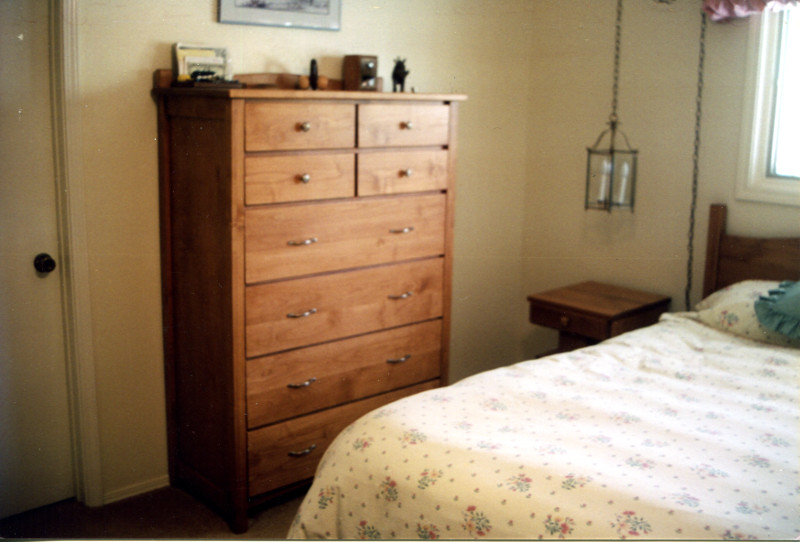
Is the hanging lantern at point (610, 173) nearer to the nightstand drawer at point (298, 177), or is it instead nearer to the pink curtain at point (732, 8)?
the pink curtain at point (732, 8)

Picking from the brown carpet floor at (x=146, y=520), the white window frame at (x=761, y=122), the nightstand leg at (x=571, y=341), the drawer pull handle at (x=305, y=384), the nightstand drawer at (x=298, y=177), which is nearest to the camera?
the brown carpet floor at (x=146, y=520)

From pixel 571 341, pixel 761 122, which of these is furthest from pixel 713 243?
pixel 571 341

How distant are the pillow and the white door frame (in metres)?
1.86

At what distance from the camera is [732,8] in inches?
78.1

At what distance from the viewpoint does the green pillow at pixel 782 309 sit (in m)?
2.17

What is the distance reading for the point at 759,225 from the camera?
2.43m

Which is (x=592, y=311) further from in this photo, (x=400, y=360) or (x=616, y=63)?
(x=616, y=63)

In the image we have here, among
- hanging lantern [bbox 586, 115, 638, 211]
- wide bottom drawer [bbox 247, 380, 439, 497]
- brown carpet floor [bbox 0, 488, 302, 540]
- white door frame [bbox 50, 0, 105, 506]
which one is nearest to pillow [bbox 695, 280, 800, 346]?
hanging lantern [bbox 586, 115, 638, 211]

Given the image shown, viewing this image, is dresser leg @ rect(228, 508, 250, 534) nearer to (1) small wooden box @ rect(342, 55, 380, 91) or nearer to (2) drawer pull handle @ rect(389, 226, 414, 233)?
(2) drawer pull handle @ rect(389, 226, 414, 233)

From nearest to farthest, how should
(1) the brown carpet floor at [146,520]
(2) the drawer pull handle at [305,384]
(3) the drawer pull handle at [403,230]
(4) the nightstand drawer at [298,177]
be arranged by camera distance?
1. (1) the brown carpet floor at [146,520]
2. (4) the nightstand drawer at [298,177]
3. (2) the drawer pull handle at [305,384]
4. (3) the drawer pull handle at [403,230]

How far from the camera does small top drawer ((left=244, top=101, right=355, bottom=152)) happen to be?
7.03 feet

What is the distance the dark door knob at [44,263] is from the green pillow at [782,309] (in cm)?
195

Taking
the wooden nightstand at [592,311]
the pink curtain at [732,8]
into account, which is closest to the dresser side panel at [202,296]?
the wooden nightstand at [592,311]

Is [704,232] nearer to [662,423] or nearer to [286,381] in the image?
[662,423]
